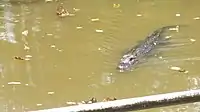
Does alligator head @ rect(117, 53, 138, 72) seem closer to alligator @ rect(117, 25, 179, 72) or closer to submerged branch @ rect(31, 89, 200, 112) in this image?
alligator @ rect(117, 25, 179, 72)

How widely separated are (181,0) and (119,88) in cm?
384

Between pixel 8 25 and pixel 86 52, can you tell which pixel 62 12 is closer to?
pixel 8 25

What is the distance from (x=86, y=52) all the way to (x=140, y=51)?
72cm

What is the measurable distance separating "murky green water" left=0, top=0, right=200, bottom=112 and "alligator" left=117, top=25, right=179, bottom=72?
0.10 m

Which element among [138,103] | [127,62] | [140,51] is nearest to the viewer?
[138,103]

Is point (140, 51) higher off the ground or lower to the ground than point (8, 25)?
lower

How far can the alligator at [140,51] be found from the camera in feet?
17.4

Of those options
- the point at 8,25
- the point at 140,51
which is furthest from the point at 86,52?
the point at 8,25

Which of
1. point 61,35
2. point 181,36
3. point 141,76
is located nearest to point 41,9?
point 61,35

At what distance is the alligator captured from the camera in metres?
5.31

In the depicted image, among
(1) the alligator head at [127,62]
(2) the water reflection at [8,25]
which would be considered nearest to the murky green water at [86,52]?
(2) the water reflection at [8,25]

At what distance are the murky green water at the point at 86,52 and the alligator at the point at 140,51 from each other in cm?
10

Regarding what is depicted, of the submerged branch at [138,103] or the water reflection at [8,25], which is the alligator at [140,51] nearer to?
the water reflection at [8,25]

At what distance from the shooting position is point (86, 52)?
586cm
